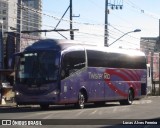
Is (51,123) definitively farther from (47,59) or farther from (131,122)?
(47,59)

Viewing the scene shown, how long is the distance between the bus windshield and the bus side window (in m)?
0.55

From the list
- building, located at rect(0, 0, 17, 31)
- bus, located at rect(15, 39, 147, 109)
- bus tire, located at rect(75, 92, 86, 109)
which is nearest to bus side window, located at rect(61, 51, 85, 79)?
bus, located at rect(15, 39, 147, 109)

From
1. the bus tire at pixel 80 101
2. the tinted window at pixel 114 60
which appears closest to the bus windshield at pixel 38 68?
the bus tire at pixel 80 101

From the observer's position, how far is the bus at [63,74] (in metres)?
25.8

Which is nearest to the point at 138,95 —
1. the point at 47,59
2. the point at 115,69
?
the point at 115,69

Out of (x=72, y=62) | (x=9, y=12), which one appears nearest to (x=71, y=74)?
(x=72, y=62)

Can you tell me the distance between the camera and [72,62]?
2684 centimetres

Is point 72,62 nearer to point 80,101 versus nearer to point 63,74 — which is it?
point 63,74

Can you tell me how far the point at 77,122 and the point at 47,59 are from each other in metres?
8.09

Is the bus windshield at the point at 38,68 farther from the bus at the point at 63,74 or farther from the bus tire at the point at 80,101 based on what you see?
the bus tire at the point at 80,101

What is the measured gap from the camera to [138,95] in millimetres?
35625

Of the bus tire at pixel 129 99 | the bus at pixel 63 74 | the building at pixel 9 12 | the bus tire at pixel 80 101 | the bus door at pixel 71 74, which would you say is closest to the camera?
the bus at pixel 63 74

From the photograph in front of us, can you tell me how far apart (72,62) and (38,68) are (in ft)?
5.98

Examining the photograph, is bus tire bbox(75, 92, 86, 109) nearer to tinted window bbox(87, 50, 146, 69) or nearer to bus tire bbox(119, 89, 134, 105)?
tinted window bbox(87, 50, 146, 69)
